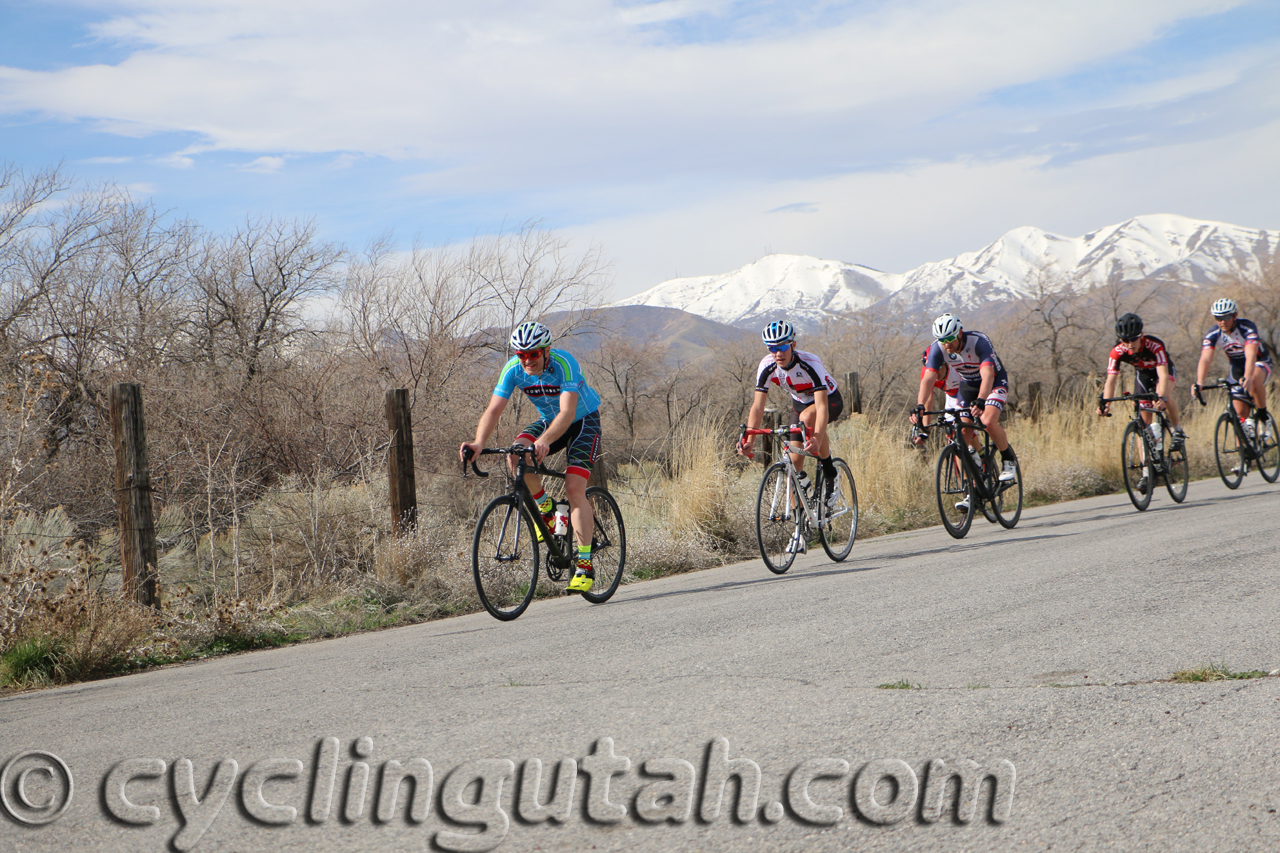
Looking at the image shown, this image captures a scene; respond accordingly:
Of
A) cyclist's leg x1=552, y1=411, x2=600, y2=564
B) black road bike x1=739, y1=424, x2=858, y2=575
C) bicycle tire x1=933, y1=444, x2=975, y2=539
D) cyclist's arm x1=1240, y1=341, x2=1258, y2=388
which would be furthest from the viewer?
cyclist's arm x1=1240, y1=341, x2=1258, y2=388

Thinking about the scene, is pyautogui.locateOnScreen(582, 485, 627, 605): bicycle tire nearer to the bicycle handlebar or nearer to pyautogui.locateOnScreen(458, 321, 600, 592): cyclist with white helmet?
pyautogui.locateOnScreen(458, 321, 600, 592): cyclist with white helmet

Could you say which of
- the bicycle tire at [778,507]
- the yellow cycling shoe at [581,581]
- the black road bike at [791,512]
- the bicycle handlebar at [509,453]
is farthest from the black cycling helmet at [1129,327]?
the bicycle handlebar at [509,453]

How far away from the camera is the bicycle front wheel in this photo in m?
7.78

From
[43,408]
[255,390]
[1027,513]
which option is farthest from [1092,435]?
[43,408]

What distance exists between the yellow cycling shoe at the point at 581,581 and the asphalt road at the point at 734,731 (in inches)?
29.0

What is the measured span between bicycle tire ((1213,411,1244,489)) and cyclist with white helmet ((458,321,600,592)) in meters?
10.0

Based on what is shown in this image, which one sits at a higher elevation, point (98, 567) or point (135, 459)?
point (135, 459)

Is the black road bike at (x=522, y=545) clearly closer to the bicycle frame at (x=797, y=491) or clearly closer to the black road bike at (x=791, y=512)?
the black road bike at (x=791, y=512)

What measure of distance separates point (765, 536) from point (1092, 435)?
9.53 meters

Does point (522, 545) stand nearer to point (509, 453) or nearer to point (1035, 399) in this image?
point (509, 453)

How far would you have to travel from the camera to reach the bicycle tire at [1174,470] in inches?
483

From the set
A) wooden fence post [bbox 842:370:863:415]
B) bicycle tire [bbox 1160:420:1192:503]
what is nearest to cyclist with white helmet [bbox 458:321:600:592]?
bicycle tire [bbox 1160:420:1192:503]

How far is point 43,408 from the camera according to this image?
50.6 feet

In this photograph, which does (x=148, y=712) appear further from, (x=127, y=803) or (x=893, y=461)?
(x=893, y=461)
